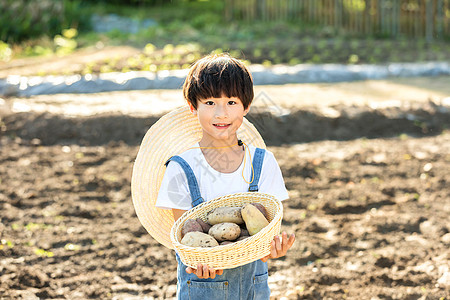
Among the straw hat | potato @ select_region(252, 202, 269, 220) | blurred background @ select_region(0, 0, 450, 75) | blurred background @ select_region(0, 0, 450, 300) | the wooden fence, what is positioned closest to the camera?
potato @ select_region(252, 202, 269, 220)

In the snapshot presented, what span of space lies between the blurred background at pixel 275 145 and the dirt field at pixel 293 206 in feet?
0.04

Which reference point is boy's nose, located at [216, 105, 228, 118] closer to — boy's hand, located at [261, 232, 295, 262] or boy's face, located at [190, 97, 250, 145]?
boy's face, located at [190, 97, 250, 145]

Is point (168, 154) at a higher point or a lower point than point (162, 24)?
higher

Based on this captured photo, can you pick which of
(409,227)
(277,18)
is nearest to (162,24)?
(277,18)

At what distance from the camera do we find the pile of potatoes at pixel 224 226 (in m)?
1.75

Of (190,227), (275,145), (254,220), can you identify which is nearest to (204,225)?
(190,227)

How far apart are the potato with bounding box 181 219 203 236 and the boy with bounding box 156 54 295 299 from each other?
0.12 meters

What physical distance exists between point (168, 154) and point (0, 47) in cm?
818

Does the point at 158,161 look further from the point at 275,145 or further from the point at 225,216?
the point at 275,145

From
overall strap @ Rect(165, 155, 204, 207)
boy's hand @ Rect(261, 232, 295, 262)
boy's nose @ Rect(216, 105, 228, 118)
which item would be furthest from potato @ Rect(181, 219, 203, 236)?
boy's nose @ Rect(216, 105, 228, 118)

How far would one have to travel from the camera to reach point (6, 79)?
6.87 m

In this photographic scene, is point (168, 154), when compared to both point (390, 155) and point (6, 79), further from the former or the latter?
point (6, 79)

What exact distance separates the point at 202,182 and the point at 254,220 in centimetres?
26

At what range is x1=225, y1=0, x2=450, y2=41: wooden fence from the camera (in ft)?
34.7
